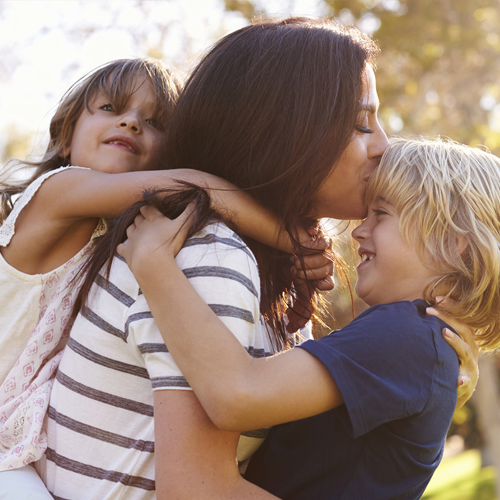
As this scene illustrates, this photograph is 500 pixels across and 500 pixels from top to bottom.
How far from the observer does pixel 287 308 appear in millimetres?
2229

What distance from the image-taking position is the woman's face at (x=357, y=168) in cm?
197

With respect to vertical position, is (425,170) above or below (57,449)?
above

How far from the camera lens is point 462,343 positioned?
1645 millimetres

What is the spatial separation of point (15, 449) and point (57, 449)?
134 millimetres

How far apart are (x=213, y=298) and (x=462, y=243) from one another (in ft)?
3.18

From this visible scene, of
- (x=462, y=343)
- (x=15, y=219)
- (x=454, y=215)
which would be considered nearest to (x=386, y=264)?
(x=454, y=215)

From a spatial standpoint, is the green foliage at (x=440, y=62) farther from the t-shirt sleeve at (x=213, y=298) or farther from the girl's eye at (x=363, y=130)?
the t-shirt sleeve at (x=213, y=298)

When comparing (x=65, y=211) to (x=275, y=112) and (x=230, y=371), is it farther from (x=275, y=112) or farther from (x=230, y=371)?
(x=230, y=371)

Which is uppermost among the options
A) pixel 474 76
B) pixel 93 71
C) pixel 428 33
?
pixel 93 71

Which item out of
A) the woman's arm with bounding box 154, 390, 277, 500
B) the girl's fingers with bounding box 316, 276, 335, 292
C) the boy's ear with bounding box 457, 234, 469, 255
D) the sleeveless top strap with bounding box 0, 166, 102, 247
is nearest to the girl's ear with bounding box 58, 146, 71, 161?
the sleeveless top strap with bounding box 0, 166, 102, 247

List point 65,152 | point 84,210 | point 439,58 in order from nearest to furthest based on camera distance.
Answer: point 84,210, point 65,152, point 439,58

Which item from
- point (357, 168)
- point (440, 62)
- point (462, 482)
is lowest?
point (462, 482)

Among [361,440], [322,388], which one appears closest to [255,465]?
[361,440]

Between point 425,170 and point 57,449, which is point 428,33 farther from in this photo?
point 57,449
